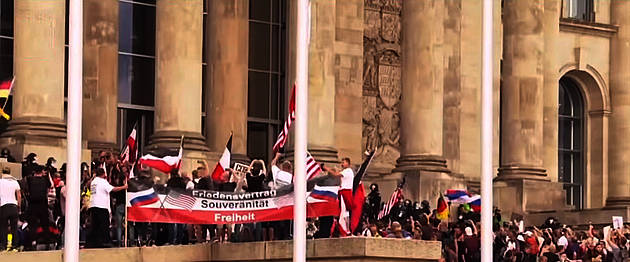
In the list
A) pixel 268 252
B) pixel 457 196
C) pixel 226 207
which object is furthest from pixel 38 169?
pixel 457 196

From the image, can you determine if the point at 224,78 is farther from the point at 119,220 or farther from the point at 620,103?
the point at 620,103

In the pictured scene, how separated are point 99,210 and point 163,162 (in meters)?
3.30

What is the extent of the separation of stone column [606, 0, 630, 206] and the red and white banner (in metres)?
31.9

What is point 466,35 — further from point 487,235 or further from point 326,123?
point 487,235

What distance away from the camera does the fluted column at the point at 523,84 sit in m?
61.2

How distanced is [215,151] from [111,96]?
11.2 ft

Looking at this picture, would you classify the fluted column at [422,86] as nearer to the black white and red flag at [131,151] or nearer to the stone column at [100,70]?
the stone column at [100,70]

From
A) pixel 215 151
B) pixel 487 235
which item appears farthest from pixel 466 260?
pixel 215 151

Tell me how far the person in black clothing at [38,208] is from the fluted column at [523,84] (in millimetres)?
25959

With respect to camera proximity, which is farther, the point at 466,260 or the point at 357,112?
the point at 357,112

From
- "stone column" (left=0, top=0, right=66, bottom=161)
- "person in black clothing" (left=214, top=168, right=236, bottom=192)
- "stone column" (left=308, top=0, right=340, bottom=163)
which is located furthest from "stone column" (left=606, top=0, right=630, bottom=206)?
"person in black clothing" (left=214, top=168, right=236, bottom=192)

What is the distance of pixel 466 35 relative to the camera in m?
62.2

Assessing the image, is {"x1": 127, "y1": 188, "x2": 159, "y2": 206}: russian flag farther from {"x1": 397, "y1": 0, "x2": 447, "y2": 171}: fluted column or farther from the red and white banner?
{"x1": 397, "y1": 0, "x2": 447, "y2": 171}: fluted column

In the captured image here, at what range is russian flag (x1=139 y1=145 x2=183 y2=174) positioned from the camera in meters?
40.5
